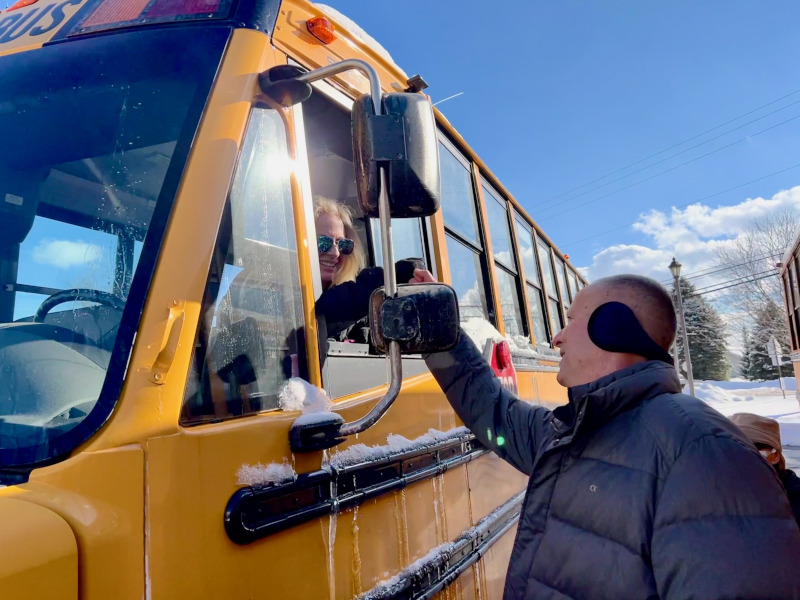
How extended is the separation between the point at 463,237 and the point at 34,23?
6.72 ft

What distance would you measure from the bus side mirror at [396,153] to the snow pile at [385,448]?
0.66 metres

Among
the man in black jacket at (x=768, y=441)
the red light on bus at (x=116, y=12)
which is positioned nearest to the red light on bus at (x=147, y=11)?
the red light on bus at (x=116, y=12)

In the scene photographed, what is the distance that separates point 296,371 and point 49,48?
1.15 meters

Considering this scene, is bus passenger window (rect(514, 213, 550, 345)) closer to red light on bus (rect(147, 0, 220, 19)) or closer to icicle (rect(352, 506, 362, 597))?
icicle (rect(352, 506, 362, 597))

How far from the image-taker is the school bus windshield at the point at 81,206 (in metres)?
1.24

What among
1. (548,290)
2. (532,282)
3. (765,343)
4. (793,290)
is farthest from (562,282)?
(765,343)

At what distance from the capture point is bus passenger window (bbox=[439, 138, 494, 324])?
2918 mm

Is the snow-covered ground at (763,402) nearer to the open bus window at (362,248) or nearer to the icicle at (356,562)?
the open bus window at (362,248)

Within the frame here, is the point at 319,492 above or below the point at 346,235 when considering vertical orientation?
below

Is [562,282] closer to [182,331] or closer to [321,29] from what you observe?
[321,29]

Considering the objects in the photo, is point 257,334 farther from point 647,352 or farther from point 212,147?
point 647,352

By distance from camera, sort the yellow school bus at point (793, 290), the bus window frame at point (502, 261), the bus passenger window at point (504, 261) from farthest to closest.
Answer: the yellow school bus at point (793, 290)
the bus passenger window at point (504, 261)
the bus window frame at point (502, 261)

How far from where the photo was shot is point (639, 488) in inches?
55.7

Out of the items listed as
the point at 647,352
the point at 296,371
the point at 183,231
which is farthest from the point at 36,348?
the point at 647,352
